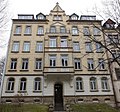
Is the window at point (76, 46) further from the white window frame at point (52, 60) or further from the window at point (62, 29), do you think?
the white window frame at point (52, 60)


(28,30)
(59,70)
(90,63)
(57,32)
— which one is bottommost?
(59,70)

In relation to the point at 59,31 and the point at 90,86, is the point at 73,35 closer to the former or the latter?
the point at 59,31

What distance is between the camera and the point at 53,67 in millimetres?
27562

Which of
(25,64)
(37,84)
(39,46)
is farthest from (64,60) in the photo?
(25,64)

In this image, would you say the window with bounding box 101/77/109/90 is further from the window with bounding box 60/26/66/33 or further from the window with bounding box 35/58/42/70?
the window with bounding box 60/26/66/33

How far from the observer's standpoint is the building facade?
27.0 meters

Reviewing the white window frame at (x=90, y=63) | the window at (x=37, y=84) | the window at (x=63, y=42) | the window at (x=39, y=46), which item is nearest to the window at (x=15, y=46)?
the window at (x=39, y=46)

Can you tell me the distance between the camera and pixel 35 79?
28.2 metres

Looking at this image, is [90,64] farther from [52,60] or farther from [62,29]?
[62,29]

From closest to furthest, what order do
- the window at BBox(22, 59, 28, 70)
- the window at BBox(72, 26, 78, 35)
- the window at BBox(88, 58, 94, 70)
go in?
the window at BBox(22, 59, 28, 70) → the window at BBox(88, 58, 94, 70) → the window at BBox(72, 26, 78, 35)

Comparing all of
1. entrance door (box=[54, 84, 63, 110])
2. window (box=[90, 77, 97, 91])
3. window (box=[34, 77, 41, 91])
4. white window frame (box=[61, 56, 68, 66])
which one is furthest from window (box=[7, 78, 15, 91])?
window (box=[90, 77, 97, 91])

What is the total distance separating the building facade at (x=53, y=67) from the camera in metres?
27.0

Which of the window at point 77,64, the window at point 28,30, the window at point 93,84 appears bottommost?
the window at point 93,84

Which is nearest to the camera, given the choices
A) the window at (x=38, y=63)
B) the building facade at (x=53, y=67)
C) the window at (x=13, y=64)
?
the building facade at (x=53, y=67)
